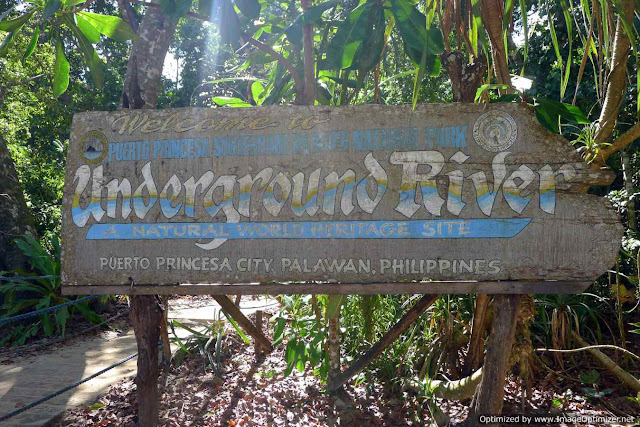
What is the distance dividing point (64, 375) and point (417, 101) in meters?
4.05

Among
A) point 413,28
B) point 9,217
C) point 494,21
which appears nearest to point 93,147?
point 413,28

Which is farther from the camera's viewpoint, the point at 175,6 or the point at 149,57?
the point at 149,57

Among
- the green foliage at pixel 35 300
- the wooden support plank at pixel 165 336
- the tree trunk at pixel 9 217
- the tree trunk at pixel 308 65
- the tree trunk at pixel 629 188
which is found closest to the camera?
the tree trunk at pixel 308 65

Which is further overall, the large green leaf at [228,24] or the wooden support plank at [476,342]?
the wooden support plank at [476,342]

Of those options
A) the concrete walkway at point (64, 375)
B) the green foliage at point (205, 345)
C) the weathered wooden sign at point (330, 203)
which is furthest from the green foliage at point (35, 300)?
the weathered wooden sign at point (330, 203)

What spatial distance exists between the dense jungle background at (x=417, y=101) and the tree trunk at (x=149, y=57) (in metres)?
0.01

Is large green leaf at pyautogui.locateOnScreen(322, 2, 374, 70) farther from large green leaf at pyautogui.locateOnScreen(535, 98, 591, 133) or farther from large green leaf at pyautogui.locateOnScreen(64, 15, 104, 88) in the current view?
large green leaf at pyautogui.locateOnScreen(64, 15, 104, 88)

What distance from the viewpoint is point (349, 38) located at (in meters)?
2.40

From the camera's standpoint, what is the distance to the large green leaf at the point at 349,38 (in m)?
2.40

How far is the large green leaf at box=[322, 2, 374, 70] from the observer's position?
240 centimetres

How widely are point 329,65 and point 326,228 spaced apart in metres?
0.80

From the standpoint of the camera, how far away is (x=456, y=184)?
2.47 metres

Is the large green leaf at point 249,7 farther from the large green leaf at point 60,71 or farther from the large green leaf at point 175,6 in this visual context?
the large green leaf at point 60,71

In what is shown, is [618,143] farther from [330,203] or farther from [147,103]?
[147,103]
